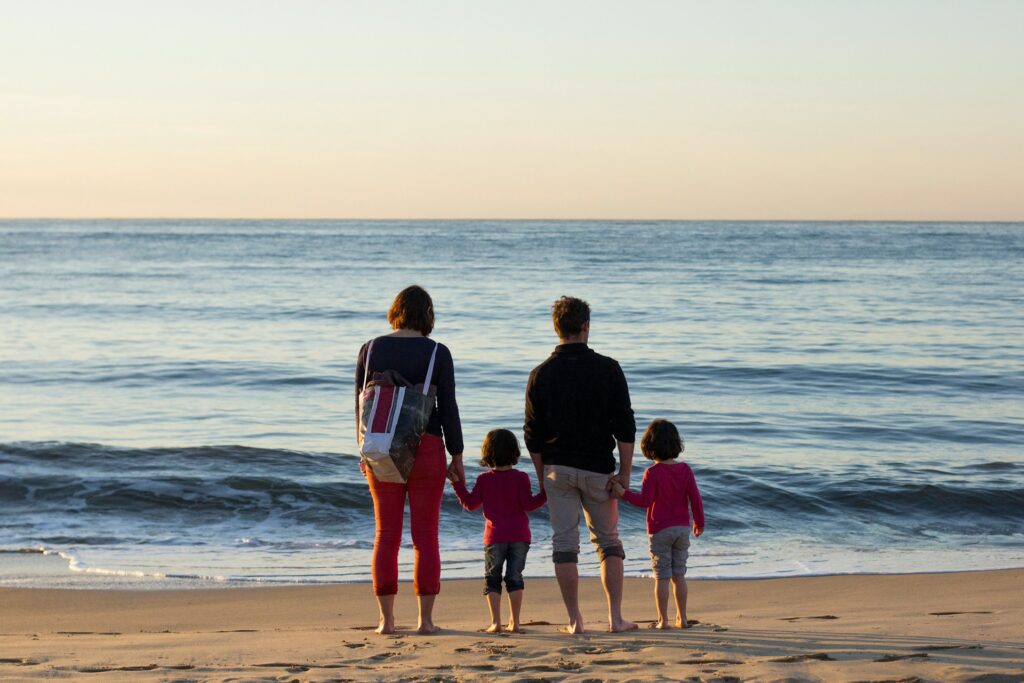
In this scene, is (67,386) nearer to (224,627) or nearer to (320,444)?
(320,444)

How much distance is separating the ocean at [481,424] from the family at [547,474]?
2.23 metres

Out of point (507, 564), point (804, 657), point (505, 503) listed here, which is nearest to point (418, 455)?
point (505, 503)

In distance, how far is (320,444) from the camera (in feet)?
40.2

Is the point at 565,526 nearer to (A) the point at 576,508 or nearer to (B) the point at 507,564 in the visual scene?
(A) the point at 576,508

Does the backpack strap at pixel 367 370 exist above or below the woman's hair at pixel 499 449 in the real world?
above

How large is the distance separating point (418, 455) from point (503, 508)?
54 centimetres

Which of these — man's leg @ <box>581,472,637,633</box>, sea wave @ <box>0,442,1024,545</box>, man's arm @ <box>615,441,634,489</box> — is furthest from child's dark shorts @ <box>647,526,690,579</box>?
sea wave @ <box>0,442,1024,545</box>

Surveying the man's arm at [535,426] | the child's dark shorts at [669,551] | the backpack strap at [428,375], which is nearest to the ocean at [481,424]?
the child's dark shorts at [669,551]

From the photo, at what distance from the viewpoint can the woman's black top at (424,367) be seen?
5160 mm

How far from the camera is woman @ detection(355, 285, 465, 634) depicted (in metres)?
5.18

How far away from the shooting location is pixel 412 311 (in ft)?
17.0

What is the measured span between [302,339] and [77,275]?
24.9 m

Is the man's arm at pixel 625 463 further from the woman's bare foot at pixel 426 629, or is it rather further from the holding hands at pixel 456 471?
the woman's bare foot at pixel 426 629

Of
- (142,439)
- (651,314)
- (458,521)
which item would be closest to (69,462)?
(142,439)
